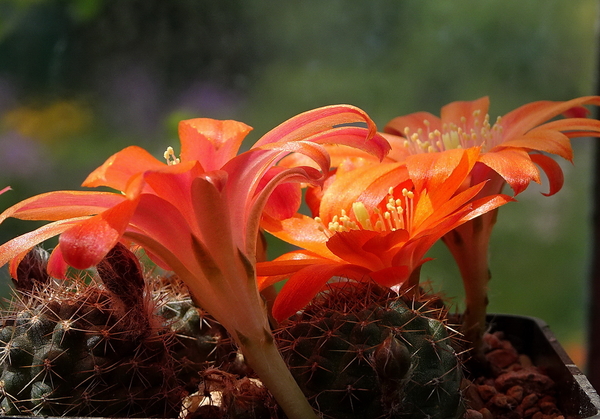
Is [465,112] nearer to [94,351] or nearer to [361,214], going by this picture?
[361,214]

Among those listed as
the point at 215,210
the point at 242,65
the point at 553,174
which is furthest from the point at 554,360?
the point at 242,65

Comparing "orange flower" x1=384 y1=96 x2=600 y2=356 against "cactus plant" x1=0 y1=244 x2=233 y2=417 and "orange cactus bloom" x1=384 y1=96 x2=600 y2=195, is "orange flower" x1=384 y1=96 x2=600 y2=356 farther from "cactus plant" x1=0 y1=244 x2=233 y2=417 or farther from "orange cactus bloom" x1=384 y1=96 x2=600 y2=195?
"cactus plant" x1=0 y1=244 x2=233 y2=417

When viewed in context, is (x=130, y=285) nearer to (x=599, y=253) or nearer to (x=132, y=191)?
(x=132, y=191)

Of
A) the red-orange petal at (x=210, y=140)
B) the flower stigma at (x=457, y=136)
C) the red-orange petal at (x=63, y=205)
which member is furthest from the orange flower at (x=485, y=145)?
the red-orange petal at (x=63, y=205)

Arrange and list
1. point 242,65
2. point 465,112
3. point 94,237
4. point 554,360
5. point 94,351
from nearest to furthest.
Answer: point 94,237, point 94,351, point 554,360, point 465,112, point 242,65

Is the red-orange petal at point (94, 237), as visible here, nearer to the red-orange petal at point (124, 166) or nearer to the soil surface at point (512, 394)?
the red-orange petal at point (124, 166)

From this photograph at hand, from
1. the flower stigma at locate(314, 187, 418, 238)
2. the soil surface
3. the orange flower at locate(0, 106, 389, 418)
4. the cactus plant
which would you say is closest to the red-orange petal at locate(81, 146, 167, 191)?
the orange flower at locate(0, 106, 389, 418)
